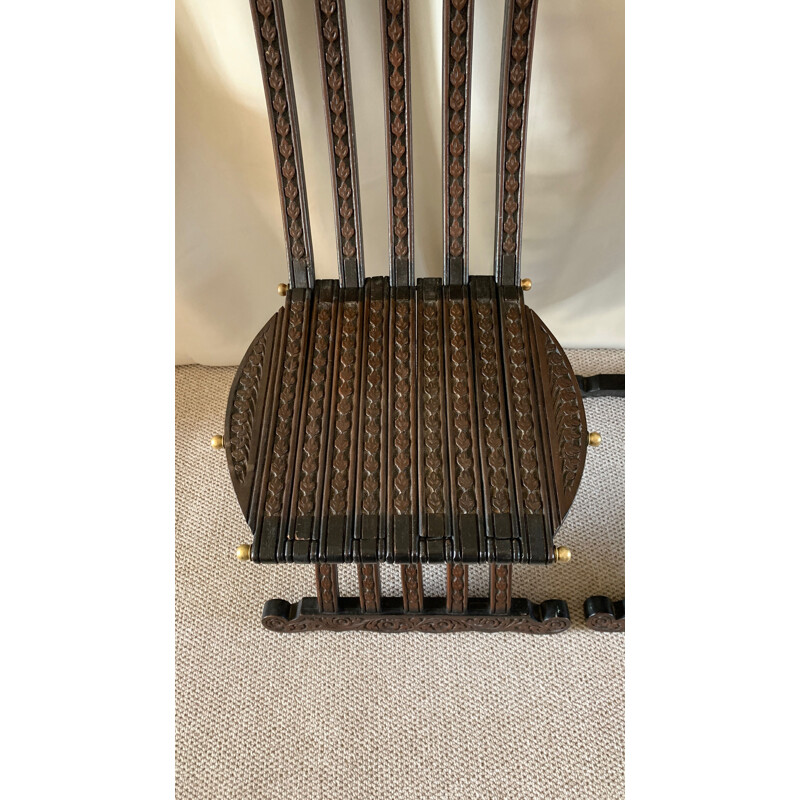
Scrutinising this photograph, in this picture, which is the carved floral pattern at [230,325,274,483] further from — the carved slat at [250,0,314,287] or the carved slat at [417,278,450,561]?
the carved slat at [417,278,450,561]

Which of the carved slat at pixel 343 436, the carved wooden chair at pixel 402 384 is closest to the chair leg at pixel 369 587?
the carved wooden chair at pixel 402 384

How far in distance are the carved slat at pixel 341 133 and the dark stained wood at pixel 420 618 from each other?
561 mm

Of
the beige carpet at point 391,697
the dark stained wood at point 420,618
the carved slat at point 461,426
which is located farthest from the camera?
the dark stained wood at point 420,618

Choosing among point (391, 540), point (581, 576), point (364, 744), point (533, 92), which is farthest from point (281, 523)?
point (533, 92)

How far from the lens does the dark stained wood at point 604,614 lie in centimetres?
122

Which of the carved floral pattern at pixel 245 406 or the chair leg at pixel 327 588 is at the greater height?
the carved floral pattern at pixel 245 406

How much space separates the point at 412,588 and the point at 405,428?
1.11 ft

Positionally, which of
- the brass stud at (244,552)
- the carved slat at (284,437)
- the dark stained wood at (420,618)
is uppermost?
the carved slat at (284,437)

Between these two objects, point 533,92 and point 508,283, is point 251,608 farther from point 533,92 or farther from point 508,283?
point 533,92

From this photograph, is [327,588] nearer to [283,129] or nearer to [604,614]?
[604,614]

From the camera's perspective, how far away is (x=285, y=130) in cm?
101

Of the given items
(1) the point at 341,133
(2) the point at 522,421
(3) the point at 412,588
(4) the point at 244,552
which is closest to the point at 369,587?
(3) the point at 412,588

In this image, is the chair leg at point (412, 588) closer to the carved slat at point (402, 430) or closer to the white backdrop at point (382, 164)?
the carved slat at point (402, 430)

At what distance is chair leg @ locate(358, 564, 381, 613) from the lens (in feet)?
3.71
